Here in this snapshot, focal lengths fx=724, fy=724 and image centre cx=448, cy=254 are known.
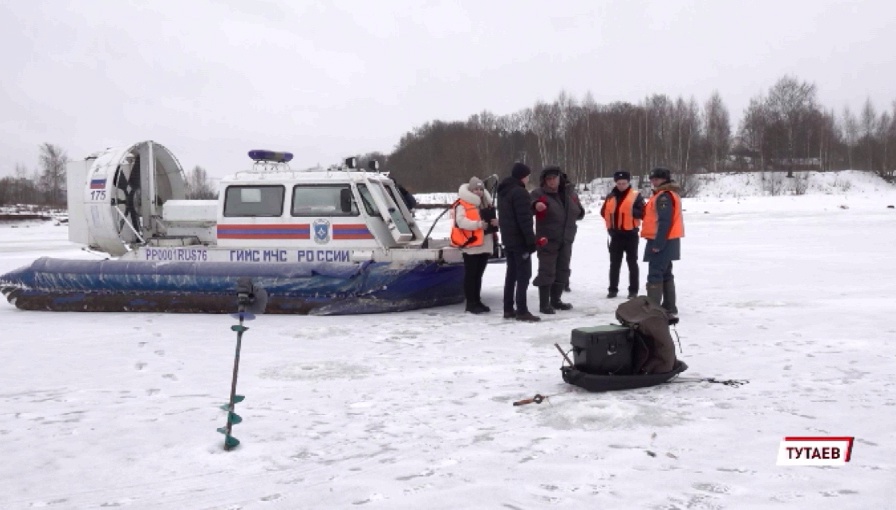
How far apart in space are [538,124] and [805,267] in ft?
137

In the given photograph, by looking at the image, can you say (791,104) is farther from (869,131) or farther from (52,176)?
(52,176)

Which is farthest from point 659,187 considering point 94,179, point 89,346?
point 94,179

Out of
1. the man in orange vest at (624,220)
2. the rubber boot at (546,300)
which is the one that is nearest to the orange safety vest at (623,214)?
the man in orange vest at (624,220)

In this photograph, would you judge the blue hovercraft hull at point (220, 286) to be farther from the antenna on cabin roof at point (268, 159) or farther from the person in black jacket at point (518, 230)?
the antenna on cabin roof at point (268, 159)

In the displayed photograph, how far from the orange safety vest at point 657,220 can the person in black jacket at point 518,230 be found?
1.17 metres

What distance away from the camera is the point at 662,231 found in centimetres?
729

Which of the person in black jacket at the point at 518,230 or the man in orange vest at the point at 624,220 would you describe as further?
the man in orange vest at the point at 624,220

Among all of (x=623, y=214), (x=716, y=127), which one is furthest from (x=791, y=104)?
(x=623, y=214)

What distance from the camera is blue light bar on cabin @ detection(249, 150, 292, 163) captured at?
9.42 meters

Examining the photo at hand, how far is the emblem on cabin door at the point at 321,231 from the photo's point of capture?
8.94 m

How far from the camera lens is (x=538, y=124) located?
5194 centimetres

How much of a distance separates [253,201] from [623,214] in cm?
460

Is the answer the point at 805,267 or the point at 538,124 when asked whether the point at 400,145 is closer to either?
the point at 538,124

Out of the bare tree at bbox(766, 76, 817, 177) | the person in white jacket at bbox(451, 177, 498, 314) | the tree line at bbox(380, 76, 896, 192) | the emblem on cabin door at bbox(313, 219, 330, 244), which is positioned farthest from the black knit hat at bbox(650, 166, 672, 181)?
the bare tree at bbox(766, 76, 817, 177)
